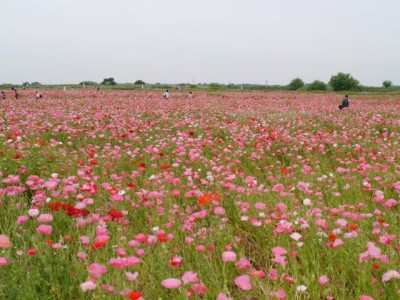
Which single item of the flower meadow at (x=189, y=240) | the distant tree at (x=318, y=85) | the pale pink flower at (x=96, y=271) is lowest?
the flower meadow at (x=189, y=240)

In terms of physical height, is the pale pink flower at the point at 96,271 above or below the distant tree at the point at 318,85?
below

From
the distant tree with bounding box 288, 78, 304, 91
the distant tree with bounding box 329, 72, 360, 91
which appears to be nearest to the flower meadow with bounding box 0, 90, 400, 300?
the distant tree with bounding box 329, 72, 360, 91

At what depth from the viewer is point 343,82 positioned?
71.2m

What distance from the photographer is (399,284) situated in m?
1.85

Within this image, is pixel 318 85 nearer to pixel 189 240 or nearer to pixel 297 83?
pixel 297 83

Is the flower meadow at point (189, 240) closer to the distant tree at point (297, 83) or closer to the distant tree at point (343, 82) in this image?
the distant tree at point (343, 82)

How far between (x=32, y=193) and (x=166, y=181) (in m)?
1.36

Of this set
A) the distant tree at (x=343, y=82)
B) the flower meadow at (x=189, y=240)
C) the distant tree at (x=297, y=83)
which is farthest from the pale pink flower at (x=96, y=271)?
the distant tree at (x=297, y=83)

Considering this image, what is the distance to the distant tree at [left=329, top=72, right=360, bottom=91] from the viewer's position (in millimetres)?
70438

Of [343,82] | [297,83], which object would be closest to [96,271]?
[343,82]

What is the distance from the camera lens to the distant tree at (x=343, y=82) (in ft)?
231

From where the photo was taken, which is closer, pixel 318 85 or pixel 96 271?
pixel 96 271

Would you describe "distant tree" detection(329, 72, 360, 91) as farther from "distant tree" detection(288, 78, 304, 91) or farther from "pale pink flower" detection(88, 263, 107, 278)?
"pale pink flower" detection(88, 263, 107, 278)

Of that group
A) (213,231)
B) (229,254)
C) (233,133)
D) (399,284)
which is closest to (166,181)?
(213,231)
